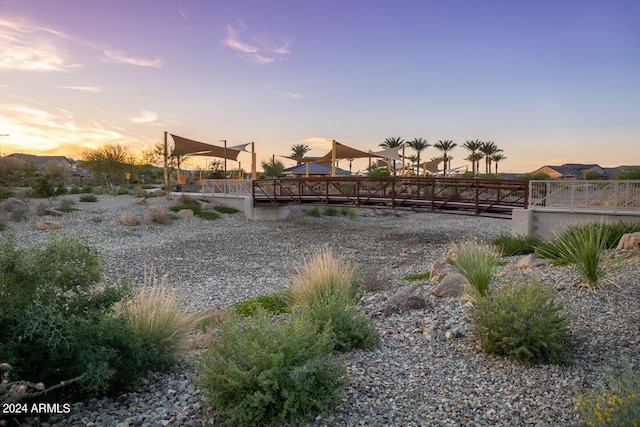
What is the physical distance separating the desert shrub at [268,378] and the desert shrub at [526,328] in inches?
71.4

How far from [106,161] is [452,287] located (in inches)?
1228

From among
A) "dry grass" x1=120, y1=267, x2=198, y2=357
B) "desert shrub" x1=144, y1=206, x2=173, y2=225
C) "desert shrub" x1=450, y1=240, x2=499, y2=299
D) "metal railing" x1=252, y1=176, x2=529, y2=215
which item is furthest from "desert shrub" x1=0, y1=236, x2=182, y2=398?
"desert shrub" x1=144, y1=206, x2=173, y2=225

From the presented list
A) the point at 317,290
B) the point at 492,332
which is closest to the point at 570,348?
the point at 492,332

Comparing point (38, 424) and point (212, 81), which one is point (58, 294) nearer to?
point (38, 424)

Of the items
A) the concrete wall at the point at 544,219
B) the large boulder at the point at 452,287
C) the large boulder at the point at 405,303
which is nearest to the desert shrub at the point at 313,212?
the concrete wall at the point at 544,219

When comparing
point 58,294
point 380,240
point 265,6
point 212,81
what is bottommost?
point 380,240

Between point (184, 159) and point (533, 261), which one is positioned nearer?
point (533, 261)

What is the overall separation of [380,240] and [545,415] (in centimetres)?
1359

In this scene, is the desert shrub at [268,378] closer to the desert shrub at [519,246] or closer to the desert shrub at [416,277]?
the desert shrub at [416,277]

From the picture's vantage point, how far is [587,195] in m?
13.3

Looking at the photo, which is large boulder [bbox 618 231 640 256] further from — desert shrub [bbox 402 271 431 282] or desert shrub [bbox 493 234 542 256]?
desert shrub [bbox 402 271 431 282]

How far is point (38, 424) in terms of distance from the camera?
10.0 ft

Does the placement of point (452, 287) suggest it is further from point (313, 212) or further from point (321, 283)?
point (313, 212)

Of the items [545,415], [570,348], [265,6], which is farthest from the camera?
[265,6]
